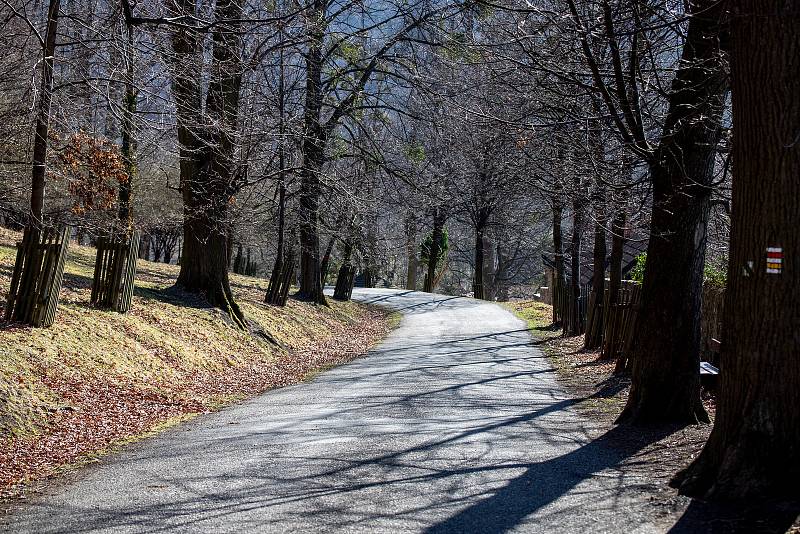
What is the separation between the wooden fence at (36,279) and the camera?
40.0 feet

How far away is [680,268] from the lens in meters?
9.73

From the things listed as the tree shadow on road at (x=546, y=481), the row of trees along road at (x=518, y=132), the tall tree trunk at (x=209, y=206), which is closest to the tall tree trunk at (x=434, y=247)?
the row of trees along road at (x=518, y=132)

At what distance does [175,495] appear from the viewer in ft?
21.8

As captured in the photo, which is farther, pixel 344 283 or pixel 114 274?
pixel 344 283

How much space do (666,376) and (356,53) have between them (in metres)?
17.5

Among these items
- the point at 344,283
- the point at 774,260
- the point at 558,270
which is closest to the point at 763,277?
the point at 774,260

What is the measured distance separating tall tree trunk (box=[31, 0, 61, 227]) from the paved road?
4407mm

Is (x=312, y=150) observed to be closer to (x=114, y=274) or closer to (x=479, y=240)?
(x=114, y=274)

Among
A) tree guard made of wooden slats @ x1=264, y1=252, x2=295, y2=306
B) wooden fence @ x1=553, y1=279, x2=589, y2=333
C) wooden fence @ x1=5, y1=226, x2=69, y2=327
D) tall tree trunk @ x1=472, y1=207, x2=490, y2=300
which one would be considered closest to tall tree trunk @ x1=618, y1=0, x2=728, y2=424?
wooden fence @ x1=5, y1=226, x2=69, y2=327

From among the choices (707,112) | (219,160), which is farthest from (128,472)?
(219,160)

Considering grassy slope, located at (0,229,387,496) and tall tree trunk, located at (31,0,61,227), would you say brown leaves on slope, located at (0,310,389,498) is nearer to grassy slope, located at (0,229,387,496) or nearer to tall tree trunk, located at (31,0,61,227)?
grassy slope, located at (0,229,387,496)

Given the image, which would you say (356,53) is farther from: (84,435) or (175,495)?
(175,495)

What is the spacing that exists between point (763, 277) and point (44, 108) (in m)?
9.60

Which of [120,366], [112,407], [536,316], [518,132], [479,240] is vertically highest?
[479,240]
